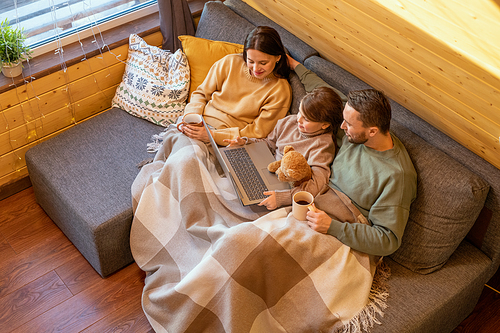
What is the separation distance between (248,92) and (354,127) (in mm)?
706

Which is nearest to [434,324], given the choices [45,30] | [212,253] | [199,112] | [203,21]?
[212,253]

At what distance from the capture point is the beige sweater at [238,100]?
7.35 feet

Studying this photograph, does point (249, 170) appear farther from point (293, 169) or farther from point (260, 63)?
point (260, 63)

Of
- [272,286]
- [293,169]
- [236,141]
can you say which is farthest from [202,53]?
[272,286]

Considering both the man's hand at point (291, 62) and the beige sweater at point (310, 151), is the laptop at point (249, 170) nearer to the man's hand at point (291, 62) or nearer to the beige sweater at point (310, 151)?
the beige sweater at point (310, 151)

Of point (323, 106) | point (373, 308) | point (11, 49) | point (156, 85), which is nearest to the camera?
point (373, 308)

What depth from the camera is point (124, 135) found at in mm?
2445

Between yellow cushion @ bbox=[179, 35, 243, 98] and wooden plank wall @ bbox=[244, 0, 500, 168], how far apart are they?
0.40 m

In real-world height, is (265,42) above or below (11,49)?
above

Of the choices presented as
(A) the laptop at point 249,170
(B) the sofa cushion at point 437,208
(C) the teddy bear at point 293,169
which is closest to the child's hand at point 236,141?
(A) the laptop at point 249,170

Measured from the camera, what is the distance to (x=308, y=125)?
1.95m

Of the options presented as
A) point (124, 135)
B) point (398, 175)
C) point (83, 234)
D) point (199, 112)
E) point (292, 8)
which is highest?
point (292, 8)

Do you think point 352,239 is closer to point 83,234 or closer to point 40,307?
point 83,234

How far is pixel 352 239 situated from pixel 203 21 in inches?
62.0
